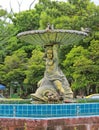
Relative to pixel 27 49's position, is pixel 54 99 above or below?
below

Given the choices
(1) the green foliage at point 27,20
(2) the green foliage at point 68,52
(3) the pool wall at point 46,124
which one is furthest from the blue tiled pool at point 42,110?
(1) the green foliage at point 27,20

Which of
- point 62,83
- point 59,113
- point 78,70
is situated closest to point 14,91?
point 78,70

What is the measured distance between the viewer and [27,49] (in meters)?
33.0

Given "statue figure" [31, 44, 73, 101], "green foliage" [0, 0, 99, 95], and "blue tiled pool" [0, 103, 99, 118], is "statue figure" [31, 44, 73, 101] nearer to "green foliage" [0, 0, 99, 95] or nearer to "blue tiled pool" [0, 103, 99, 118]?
"blue tiled pool" [0, 103, 99, 118]

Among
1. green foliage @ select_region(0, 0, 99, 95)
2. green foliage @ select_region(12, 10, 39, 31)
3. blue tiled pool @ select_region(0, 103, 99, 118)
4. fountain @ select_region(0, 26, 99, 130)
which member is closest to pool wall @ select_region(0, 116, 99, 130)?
fountain @ select_region(0, 26, 99, 130)

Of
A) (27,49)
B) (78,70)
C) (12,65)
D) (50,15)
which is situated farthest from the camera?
(27,49)

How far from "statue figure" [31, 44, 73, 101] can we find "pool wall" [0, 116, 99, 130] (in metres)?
2.88

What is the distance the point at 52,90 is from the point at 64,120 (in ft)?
10.5

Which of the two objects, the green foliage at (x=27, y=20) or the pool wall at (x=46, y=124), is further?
the green foliage at (x=27, y=20)

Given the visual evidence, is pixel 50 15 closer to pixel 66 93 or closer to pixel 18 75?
pixel 18 75

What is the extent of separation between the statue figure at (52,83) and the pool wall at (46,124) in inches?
113

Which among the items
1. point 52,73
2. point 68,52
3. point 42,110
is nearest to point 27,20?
point 68,52

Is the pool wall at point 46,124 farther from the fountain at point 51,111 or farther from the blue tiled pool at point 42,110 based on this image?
the blue tiled pool at point 42,110

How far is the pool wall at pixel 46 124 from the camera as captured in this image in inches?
380
